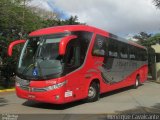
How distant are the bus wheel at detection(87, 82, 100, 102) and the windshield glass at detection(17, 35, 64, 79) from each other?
2.78 meters

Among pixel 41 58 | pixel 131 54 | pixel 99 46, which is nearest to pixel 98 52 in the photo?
pixel 99 46

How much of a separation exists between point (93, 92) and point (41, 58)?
3.27m

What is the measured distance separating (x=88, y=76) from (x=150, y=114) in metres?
3.44

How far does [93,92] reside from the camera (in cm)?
1502

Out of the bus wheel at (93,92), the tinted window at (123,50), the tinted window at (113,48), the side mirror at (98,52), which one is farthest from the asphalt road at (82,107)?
the tinted window at (123,50)

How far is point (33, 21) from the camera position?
85.7ft

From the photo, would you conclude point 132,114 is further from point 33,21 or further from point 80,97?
point 33,21

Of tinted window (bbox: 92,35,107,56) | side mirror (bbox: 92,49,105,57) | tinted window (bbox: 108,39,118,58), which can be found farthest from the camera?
tinted window (bbox: 108,39,118,58)

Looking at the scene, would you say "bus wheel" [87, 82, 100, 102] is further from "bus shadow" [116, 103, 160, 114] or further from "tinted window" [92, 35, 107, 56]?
"bus shadow" [116, 103, 160, 114]

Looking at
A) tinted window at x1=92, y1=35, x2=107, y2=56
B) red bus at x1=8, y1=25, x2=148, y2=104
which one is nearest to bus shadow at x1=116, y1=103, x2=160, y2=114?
red bus at x1=8, y1=25, x2=148, y2=104

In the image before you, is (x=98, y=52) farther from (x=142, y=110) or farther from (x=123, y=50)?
(x=123, y=50)

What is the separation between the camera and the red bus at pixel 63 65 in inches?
492

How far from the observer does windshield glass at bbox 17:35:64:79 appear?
12.6 m

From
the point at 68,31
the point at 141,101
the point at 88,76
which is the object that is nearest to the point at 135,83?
the point at 141,101
